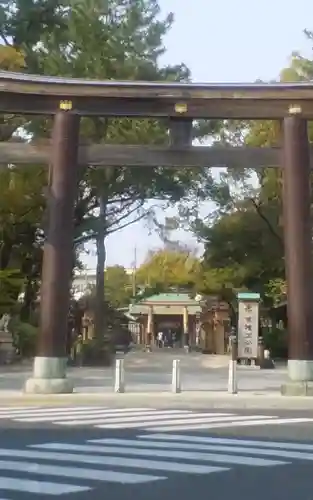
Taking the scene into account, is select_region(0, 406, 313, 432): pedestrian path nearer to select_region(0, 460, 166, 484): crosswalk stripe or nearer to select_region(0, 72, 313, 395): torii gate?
select_region(0, 72, 313, 395): torii gate

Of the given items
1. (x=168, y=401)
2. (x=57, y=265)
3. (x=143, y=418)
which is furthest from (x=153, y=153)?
(x=143, y=418)

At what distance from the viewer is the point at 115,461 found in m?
10.0

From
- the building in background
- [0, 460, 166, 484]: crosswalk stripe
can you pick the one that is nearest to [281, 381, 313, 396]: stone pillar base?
[0, 460, 166, 484]: crosswalk stripe

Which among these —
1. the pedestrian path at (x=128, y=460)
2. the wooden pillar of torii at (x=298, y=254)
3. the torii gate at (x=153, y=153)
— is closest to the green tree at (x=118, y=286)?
the torii gate at (x=153, y=153)

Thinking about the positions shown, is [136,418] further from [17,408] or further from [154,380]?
[154,380]

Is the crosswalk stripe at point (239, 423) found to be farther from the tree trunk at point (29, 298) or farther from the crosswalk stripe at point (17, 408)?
the tree trunk at point (29, 298)

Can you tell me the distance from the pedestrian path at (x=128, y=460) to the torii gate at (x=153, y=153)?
26.7 feet

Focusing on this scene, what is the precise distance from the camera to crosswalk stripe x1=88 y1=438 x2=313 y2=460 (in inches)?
422

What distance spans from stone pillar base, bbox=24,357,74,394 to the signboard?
15067 millimetres

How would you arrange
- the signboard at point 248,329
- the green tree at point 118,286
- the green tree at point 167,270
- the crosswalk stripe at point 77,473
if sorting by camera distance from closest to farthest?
the crosswalk stripe at point 77,473, the signboard at point 248,329, the green tree at point 167,270, the green tree at point 118,286

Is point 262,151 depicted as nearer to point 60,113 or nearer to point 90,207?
point 60,113

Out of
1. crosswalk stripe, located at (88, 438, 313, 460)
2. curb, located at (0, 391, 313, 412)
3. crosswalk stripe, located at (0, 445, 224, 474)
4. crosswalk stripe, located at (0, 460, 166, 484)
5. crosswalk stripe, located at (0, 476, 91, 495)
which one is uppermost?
curb, located at (0, 391, 313, 412)

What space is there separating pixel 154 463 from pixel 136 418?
18.5 feet

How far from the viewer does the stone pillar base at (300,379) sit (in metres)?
20.1
